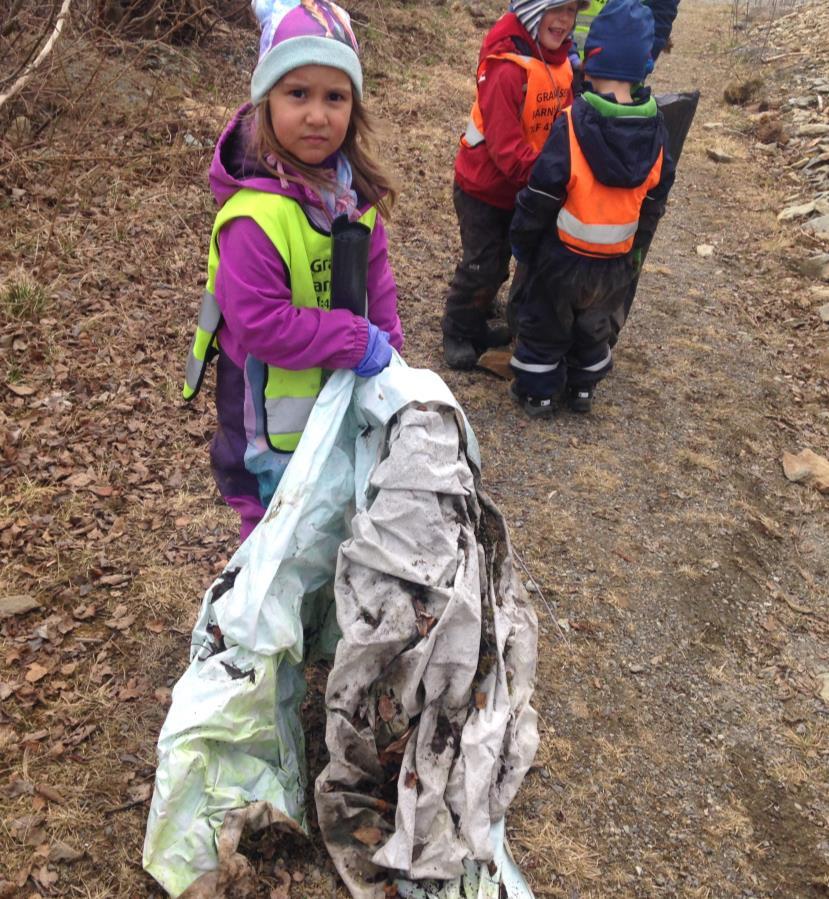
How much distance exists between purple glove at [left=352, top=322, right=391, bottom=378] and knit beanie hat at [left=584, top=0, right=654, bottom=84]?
2.17 meters

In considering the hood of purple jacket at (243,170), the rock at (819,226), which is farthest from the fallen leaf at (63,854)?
the rock at (819,226)

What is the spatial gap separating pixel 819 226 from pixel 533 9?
432 cm

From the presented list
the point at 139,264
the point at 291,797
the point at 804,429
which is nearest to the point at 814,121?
the point at 804,429

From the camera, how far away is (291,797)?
7.06 ft

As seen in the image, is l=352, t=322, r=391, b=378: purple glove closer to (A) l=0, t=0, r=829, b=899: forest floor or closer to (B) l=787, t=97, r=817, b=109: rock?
(A) l=0, t=0, r=829, b=899: forest floor

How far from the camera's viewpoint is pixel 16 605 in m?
2.93

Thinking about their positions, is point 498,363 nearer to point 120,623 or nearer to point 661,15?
point 661,15

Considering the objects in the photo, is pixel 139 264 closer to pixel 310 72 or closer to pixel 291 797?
pixel 310 72

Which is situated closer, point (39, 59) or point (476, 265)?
point (476, 265)

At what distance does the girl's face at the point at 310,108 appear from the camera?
1905 millimetres

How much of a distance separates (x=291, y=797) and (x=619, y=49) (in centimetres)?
332

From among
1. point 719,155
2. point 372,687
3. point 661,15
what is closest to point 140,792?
point 372,687

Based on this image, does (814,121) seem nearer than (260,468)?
No

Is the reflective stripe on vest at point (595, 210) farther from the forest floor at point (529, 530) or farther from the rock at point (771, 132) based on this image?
the rock at point (771, 132)
